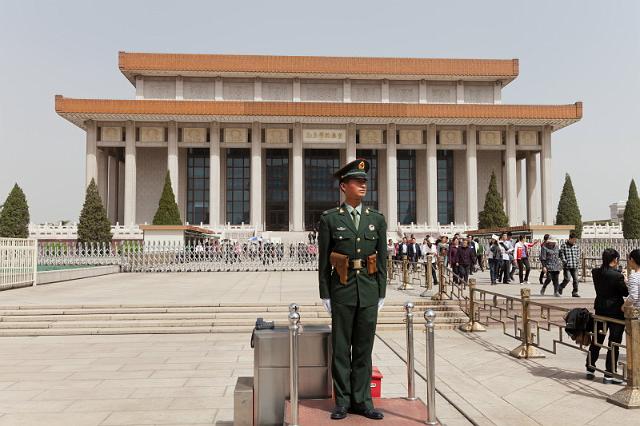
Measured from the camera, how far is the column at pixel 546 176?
4197cm

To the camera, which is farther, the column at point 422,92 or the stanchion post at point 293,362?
the column at point 422,92

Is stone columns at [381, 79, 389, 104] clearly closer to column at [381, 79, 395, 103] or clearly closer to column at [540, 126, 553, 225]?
column at [381, 79, 395, 103]

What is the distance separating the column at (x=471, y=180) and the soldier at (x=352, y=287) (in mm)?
39829

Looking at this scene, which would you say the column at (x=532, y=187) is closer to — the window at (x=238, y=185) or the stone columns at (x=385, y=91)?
the stone columns at (x=385, y=91)

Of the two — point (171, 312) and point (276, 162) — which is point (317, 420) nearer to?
point (171, 312)

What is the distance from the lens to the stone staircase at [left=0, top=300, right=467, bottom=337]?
9289mm

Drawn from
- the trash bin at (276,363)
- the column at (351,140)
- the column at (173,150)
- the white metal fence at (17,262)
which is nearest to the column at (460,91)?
the column at (351,140)

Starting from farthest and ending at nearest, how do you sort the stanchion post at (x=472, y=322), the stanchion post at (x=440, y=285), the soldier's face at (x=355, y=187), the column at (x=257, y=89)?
1. the column at (x=257, y=89)
2. the stanchion post at (x=440, y=285)
3. the stanchion post at (x=472, y=322)
4. the soldier's face at (x=355, y=187)

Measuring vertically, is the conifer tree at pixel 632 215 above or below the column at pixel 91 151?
below

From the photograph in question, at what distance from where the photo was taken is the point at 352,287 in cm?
384

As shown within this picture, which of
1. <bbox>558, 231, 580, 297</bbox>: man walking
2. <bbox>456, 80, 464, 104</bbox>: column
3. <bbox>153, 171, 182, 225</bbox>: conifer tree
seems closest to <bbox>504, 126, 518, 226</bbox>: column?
<bbox>456, 80, 464, 104</bbox>: column

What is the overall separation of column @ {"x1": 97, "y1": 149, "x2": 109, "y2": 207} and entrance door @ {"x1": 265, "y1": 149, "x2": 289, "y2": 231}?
14.3 m

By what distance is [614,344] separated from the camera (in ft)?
17.6

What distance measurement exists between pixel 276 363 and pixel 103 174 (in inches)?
1739
